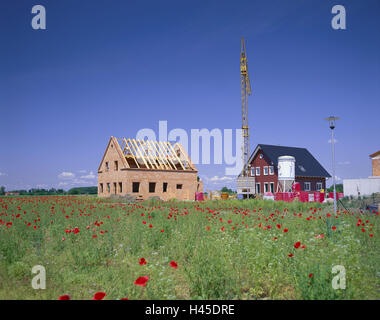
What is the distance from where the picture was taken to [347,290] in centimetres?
347

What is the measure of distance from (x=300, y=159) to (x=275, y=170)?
591 centimetres

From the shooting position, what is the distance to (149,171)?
31.1m

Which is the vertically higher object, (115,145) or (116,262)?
(115,145)

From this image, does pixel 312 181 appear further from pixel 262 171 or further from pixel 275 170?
pixel 262 171

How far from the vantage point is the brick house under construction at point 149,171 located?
100 ft

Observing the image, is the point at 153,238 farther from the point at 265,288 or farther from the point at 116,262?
the point at 265,288

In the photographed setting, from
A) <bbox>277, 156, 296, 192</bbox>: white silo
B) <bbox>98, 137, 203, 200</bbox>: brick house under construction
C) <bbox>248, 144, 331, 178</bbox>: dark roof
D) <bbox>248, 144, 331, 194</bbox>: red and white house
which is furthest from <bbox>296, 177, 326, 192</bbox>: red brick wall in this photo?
<bbox>98, 137, 203, 200</bbox>: brick house under construction

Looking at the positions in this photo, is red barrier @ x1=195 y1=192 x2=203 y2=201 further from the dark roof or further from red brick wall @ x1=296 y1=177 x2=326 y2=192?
red brick wall @ x1=296 y1=177 x2=326 y2=192

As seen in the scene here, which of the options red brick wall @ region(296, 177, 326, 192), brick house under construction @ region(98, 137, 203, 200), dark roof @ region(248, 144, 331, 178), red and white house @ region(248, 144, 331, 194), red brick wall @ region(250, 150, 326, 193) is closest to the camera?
brick house under construction @ region(98, 137, 203, 200)

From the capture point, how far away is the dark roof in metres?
38.6

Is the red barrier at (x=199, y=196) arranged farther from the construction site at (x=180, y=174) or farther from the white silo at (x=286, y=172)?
the white silo at (x=286, y=172)

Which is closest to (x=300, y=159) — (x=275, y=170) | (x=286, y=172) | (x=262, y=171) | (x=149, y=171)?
(x=275, y=170)
